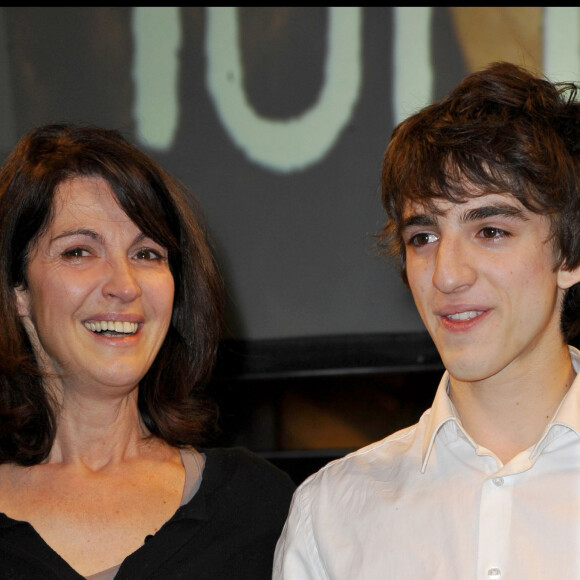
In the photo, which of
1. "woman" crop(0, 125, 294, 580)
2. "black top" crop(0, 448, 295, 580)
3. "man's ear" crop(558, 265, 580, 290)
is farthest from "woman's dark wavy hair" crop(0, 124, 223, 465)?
"man's ear" crop(558, 265, 580, 290)

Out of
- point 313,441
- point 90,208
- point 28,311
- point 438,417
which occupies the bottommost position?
point 313,441

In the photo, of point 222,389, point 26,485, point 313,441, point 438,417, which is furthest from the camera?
point 222,389

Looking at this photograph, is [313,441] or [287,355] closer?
[313,441]

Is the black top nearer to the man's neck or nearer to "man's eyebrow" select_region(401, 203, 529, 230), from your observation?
the man's neck

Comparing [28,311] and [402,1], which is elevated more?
[402,1]

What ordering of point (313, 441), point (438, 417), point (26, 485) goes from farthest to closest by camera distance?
point (313, 441) → point (26, 485) → point (438, 417)

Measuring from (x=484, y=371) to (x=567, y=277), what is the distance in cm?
22

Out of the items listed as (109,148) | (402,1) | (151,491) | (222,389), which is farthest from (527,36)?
(151,491)

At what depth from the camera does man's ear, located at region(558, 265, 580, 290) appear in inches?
60.8

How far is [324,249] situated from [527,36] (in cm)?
115

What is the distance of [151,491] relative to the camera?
1.73m

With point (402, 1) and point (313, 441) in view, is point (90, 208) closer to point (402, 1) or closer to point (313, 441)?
point (313, 441)

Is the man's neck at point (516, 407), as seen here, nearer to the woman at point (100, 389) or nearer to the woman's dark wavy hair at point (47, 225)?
the woman at point (100, 389)

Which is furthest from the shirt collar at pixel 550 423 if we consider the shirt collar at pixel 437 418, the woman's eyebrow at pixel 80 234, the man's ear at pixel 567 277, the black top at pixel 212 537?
the woman's eyebrow at pixel 80 234
